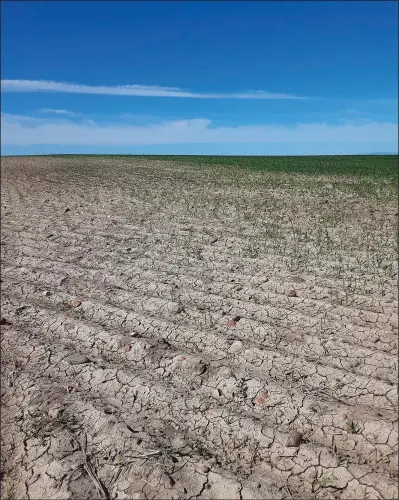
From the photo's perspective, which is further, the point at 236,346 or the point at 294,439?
the point at 236,346

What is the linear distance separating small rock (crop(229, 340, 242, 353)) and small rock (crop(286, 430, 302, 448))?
1005mm

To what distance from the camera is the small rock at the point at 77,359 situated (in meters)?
3.52

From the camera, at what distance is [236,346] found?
11.8 feet

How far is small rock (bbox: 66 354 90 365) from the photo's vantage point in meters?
3.52

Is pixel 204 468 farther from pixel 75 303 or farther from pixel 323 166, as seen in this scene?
pixel 323 166

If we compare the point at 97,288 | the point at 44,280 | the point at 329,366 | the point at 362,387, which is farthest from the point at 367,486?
the point at 44,280

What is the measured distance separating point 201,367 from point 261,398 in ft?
1.90

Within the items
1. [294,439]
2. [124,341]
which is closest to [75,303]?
[124,341]

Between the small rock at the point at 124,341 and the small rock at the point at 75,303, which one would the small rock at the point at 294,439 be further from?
the small rock at the point at 75,303

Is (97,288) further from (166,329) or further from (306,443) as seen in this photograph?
(306,443)

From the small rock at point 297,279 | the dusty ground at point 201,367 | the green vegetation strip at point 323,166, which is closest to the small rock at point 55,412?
the dusty ground at point 201,367

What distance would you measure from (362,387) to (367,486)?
2.78 feet

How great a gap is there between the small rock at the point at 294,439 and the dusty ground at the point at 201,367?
12 mm

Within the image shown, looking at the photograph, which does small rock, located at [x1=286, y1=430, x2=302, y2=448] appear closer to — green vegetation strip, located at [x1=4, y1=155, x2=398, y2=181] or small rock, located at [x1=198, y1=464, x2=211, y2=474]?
small rock, located at [x1=198, y1=464, x2=211, y2=474]
